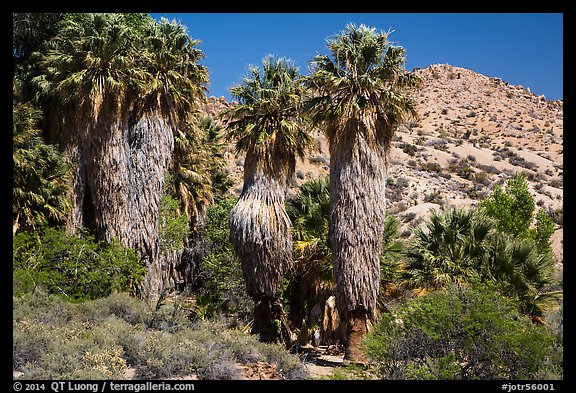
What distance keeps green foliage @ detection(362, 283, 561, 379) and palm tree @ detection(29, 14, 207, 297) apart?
1046 centimetres

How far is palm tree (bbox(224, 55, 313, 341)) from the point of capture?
18156 mm

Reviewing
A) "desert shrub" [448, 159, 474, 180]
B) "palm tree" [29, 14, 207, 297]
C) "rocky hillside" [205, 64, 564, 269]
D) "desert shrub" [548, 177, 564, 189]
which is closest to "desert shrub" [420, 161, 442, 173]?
"rocky hillside" [205, 64, 564, 269]

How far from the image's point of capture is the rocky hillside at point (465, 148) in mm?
48438

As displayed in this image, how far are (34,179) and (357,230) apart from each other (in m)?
9.85

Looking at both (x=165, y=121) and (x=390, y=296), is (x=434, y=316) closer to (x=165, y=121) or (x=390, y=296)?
(x=390, y=296)

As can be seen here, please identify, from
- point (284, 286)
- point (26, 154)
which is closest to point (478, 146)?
point (284, 286)

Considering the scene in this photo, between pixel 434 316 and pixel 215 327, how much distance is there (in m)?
5.94

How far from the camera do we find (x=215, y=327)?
50.3 feet

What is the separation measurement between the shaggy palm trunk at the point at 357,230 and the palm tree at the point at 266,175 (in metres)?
1.97

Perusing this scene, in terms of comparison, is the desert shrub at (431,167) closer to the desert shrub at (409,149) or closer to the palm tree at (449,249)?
the desert shrub at (409,149)

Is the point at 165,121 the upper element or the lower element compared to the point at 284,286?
upper

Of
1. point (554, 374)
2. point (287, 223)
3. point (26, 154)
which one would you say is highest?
point (26, 154)

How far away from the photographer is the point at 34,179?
724 inches

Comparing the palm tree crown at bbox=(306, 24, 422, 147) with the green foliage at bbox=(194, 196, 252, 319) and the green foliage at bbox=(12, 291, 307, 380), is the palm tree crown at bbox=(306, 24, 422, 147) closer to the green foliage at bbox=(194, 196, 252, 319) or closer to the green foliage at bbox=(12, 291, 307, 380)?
the green foliage at bbox=(12, 291, 307, 380)
